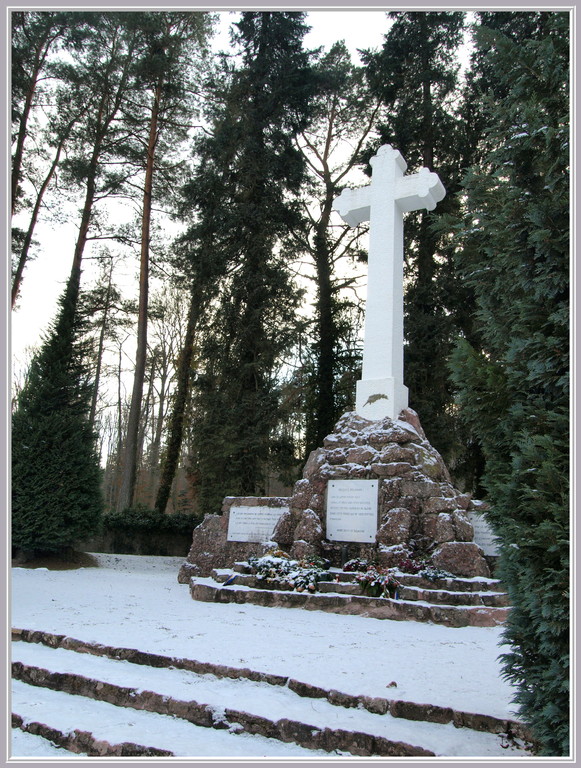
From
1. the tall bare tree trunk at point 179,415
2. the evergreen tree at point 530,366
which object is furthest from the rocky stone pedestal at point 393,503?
the tall bare tree trunk at point 179,415

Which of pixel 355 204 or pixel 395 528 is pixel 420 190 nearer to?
pixel 355 204

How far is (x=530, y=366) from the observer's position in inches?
99.4

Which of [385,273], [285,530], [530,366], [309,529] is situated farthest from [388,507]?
[530,366]

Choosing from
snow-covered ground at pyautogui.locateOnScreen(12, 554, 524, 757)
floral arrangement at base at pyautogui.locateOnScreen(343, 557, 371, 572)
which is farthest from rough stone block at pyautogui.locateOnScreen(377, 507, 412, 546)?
snow-covered ground at pyautogui.locateOnScreen(12, 554, 524, 757)

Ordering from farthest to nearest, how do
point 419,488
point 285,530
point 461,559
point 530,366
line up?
point 285,530
point 419,488
point 461,559
point 530,366

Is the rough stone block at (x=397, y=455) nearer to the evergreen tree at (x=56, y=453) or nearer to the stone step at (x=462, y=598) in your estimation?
the stone step at (x=462, y=598)

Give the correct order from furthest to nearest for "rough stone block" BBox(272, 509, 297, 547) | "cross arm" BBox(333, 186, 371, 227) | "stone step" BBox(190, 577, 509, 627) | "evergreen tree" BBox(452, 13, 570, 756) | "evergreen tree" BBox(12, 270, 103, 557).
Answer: "evergreen tree" BBox(12, 270, 103, 557) < "cross arm" BBox(333, 186, 371, 227) < "rough stone block" BBox(272, 509, 297, 547) < "stone step" BBox(190, 577, 509, 627) < "evergreen tree" BBox(452, 13, 570, 756)

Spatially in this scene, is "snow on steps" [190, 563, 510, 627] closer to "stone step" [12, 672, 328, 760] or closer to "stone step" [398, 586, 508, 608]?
"stone step" [398, 586, 508, 608]

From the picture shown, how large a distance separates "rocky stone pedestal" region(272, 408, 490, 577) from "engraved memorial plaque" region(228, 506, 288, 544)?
0.43 m

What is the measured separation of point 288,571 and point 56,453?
19.8 ft

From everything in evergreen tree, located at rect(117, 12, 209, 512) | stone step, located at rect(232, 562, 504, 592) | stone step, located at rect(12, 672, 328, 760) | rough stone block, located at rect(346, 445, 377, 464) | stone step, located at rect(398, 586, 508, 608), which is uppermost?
evergreen tree, located at rect(117, 12, 209, 512)

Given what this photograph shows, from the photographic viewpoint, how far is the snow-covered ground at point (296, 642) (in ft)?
10.7

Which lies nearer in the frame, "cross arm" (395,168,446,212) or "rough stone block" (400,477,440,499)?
"rough stone block" (400,477,440,499)

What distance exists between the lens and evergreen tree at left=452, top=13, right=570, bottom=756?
7.66ft
